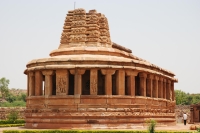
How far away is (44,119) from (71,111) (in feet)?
5.55

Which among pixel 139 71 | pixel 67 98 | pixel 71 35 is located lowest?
pixel 67 98

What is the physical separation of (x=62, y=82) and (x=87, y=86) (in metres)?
1.90

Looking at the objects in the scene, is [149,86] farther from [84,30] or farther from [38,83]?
[38,83]

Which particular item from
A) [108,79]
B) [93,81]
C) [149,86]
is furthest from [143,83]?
[93,81]

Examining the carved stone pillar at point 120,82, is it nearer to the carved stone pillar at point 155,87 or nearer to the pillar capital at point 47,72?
the pillar capital at point 47,72

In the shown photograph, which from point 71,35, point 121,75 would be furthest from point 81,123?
point 71,35

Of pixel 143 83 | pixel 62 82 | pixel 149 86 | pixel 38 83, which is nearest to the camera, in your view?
pixel 62 82

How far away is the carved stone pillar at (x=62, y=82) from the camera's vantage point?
69.7ft

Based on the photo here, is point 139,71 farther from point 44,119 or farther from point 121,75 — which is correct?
point 44,119

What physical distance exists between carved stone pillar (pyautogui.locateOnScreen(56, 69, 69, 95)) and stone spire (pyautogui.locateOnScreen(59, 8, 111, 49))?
306 cm

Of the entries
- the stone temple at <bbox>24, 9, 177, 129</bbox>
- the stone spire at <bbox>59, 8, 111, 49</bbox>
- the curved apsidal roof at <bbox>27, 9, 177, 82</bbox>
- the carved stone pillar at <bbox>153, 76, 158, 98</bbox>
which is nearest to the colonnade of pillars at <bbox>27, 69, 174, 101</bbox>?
the stone temple at <bbox>24, 9, 177, 129</bbox>

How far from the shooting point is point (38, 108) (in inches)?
862

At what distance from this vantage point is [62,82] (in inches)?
838

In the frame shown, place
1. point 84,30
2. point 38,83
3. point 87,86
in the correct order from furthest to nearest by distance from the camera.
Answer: point 84,30
point 87,86
point 38,83
